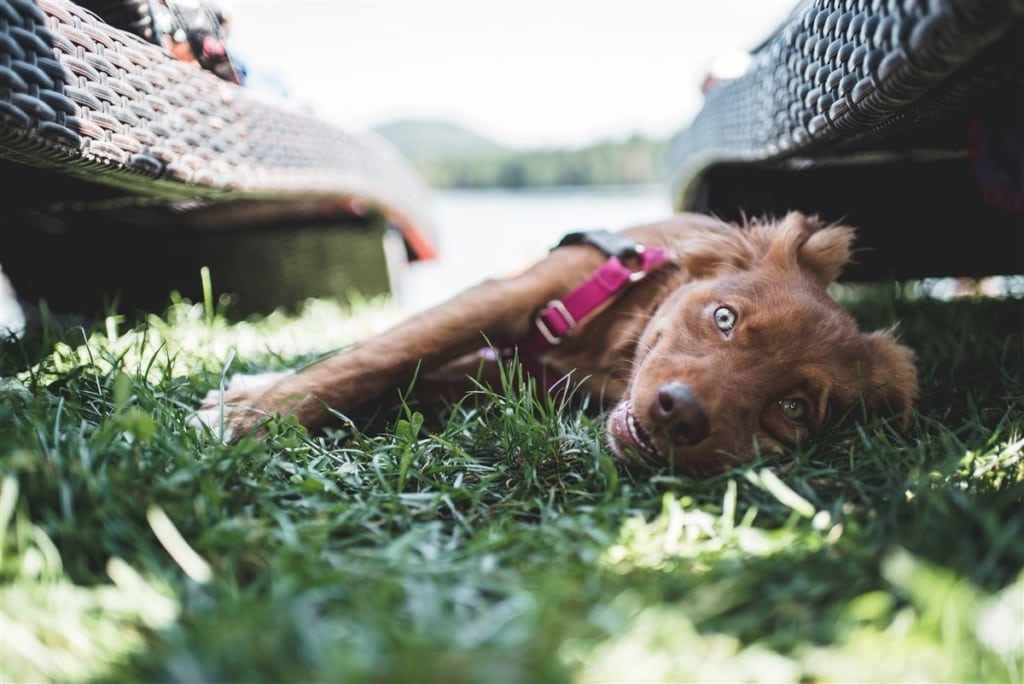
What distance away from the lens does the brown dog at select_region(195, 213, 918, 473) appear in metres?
1.73

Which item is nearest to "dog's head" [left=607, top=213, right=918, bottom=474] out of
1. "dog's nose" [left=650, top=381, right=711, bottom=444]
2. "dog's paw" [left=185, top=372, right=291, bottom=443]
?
"dog's nose" [left=650, top=381, right=711, bottom=444]

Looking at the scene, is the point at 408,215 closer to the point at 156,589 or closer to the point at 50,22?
the point at 50,22

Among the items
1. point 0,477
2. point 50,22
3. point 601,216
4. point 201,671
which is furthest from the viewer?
point 601,216

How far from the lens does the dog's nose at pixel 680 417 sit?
1.63 m

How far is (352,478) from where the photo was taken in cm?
151

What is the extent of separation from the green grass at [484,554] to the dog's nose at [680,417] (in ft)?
0.37

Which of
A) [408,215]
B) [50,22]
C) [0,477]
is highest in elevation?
[50,22]

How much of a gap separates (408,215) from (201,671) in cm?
359

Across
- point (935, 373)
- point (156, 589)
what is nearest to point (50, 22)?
point (156, 589)

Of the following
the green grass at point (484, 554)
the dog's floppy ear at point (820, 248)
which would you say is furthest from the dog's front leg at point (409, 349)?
the dog's floppy ear at point (820, 248)

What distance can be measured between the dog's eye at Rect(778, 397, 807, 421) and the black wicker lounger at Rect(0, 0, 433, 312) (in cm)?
171

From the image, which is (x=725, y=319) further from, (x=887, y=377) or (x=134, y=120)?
(x=134, y=120)

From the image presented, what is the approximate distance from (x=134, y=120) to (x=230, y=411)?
773 millimetres

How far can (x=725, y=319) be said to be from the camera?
2006 mm
